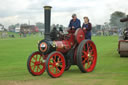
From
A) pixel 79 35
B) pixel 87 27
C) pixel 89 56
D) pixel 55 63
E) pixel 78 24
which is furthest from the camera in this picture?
pixel 87 27

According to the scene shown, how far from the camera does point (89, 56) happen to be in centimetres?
680

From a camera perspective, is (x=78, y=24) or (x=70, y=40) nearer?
(x=70, y=40)

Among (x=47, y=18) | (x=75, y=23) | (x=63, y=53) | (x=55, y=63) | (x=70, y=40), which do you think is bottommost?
(x=55, y=63)

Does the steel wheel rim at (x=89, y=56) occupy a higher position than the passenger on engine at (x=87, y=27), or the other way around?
the passenger on engine at (x=87, y=27)

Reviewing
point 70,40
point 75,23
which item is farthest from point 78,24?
point 70,40

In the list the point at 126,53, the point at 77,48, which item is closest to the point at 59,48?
the point at 77,48

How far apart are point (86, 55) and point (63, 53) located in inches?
26.0

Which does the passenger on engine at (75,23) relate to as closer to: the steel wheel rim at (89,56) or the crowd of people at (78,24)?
the crowd of people at (78,24)

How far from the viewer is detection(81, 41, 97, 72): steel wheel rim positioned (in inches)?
261

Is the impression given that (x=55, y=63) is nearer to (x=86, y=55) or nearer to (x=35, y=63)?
(x=35, y=63)

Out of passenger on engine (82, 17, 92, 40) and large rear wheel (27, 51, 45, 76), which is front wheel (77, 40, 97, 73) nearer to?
passenger on engine (82, 17, 92, 40)

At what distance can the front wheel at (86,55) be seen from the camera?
6.24 meters

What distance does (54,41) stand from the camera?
19.9ft

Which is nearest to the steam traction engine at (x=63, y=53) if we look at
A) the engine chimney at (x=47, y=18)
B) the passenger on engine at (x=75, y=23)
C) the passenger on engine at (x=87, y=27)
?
the engine chimney at (x=47, y=18)
